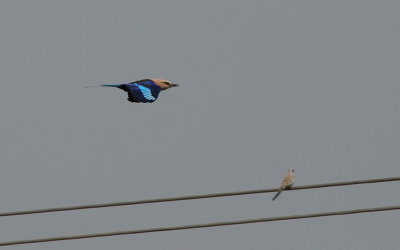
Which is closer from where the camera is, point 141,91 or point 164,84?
point 141,91

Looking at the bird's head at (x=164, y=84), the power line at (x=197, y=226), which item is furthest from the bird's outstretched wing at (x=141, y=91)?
the power line at (x=197, y=226)

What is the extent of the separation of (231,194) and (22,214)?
357 cm

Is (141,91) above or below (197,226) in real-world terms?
above

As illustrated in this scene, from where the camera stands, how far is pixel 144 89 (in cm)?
2966

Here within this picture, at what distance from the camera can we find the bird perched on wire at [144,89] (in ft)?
95.8

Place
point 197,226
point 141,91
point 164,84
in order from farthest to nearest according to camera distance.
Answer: point 164,84 < point 141,91 < point 197,226

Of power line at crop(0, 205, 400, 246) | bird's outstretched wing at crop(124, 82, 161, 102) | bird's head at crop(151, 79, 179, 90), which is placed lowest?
power line at crop(0, 205, 400, 246)

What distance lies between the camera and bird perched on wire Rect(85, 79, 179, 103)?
2920cm

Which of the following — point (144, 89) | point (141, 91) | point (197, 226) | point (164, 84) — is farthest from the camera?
point (164, 84)

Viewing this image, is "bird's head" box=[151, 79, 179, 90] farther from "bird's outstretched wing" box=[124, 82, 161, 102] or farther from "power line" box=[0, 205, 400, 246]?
"power line" box=[0, 205, 400, 246]

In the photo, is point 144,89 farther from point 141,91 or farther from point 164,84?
point 164,84

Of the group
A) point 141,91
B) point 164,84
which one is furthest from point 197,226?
point 164,84

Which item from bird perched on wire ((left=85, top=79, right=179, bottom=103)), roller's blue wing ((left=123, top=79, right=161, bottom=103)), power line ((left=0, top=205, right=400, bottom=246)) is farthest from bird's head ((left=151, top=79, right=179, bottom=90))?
power line ((left=0, top=205, right=400, bottom=246))

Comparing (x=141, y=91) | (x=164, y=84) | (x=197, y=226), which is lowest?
(x=197, y=226)
